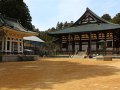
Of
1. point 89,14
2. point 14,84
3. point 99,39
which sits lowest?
point 14,84

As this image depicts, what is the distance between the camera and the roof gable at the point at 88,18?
177 feet

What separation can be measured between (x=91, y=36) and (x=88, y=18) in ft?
16.9

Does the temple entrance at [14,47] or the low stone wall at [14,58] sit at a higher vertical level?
the temple entrance at [14,47]

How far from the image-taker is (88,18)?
55.2 metres

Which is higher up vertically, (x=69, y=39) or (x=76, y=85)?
(x=69, y=39)

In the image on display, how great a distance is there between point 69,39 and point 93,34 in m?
5.31

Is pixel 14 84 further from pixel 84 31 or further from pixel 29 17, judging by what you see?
pixel 29 17

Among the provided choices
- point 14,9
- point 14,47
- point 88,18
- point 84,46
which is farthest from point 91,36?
point 14,47

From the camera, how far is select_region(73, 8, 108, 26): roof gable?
53.8 metres

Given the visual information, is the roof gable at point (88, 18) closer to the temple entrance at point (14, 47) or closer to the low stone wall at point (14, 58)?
the temple entrance at point (14, 47)

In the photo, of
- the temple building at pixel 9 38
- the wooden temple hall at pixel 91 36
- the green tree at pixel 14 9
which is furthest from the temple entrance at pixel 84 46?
the temple building at pixel 9 38

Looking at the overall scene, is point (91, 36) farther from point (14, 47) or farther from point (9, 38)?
point (9, 38)

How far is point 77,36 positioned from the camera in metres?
53.9

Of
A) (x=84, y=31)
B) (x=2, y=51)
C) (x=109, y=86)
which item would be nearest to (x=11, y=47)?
(x=2, y=51)
